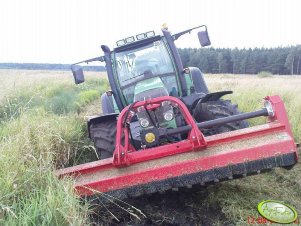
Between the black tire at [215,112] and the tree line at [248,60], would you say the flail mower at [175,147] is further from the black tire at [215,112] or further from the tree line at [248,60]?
the tree line at [248,60]

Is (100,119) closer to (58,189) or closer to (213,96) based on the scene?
(213,96)

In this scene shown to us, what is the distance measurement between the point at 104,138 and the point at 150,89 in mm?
790

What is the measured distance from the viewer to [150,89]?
4.46m

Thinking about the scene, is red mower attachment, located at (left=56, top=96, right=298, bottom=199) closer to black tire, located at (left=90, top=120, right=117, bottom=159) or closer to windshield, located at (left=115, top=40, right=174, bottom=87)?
black tire, located at (left=90, top=120, right=117, bottom=159)

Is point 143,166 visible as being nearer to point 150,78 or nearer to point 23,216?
point 23,216

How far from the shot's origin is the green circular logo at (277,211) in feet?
9.86

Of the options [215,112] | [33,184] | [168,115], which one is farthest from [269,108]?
[33,184]

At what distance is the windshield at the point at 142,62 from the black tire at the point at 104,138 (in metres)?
1.00

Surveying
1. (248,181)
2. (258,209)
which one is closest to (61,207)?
(258,209)

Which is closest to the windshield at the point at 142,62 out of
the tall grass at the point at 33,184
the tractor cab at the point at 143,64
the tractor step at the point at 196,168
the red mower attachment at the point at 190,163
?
the tractor cab at the point at 143,64

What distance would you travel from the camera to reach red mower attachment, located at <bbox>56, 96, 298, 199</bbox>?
10.4ft

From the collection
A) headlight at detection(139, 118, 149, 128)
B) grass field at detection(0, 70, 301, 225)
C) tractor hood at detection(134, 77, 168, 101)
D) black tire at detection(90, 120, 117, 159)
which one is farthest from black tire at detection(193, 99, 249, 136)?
black tire at detection(90, 120, 117, 159)

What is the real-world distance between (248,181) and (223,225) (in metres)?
1.25

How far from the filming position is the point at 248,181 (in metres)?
4.23
